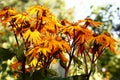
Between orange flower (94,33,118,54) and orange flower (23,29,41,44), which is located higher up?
orange flower (23,29,41,44)

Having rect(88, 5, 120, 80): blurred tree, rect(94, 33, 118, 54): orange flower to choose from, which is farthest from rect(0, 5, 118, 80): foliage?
rect(88, 5, 120, 80): blurred tree

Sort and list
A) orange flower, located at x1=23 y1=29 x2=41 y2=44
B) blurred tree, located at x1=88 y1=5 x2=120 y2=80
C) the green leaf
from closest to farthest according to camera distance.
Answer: orange flower, located at x1=23 y1=29 x2=41 y2=44
the green leaf
blurred tree, located at x1=88 y1=5 x2=120 y2=80

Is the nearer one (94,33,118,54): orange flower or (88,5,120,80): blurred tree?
(94,33,118,54): orange flower

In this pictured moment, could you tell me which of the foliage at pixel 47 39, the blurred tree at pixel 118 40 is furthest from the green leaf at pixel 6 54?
the blurred tree at pixel 118 40

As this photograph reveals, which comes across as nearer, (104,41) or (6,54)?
(104,41)

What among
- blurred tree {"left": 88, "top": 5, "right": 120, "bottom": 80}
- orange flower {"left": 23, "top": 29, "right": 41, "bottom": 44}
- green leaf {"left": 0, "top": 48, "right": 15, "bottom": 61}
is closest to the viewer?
orange flower {"left": 23, "top": 29, "right": 41, "bottom": 44}

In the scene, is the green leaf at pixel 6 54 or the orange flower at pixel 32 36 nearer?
the orange flower at pixel 32 36

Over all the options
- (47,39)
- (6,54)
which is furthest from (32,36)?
(6,54)

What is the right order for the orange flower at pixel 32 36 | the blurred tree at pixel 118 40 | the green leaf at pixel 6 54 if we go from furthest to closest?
the blurred tree at pixel 118 40, the green leaf at pixel 6 54, the orange flower at pixel 32 36

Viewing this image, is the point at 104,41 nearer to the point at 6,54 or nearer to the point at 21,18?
the point at 21,18

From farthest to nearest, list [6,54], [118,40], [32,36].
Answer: [118,40] < [6,54] < [32,36]

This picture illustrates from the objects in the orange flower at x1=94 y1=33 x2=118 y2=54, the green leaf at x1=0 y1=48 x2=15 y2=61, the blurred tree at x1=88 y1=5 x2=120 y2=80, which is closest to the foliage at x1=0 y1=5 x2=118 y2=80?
the orange flower at x1=94 y1=33 x2=118 y2=54

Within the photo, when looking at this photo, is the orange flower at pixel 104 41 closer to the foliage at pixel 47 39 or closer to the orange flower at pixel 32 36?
the foliage at pixel 47 39

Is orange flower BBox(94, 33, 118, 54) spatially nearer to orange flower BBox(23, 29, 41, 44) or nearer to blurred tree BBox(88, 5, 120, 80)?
orange flower BBox(23, 29, 41, 44)
